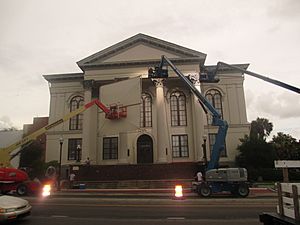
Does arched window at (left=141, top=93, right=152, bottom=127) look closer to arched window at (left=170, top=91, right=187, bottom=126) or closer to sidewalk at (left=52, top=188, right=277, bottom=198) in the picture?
arched window at (left=170, top=91, right=187, bottom=126)

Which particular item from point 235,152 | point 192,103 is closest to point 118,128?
point 192,103

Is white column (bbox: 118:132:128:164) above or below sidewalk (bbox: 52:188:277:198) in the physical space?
above

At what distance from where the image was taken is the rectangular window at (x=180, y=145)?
1494 inches

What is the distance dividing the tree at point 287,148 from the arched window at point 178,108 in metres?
14.7

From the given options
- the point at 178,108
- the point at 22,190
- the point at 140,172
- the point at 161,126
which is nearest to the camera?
the point at 22,190

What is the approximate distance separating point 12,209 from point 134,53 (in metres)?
31.4

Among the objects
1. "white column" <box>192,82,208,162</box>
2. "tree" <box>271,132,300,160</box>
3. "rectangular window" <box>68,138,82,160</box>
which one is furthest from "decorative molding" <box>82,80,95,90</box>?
"tree" <box>271,132,300,160</box>

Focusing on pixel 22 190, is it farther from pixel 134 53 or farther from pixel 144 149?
pixel 134 53

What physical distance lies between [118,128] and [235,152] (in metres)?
17.8

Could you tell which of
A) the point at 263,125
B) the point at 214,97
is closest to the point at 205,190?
the point at 214,97

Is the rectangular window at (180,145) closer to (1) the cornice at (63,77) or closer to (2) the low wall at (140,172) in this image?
(2) the low wall at (140,172)

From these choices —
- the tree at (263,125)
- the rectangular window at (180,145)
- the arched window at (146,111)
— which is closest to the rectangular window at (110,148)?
the arched window at (146,111)

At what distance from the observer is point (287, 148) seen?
43750mm

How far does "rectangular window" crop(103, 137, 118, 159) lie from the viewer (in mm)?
38344
